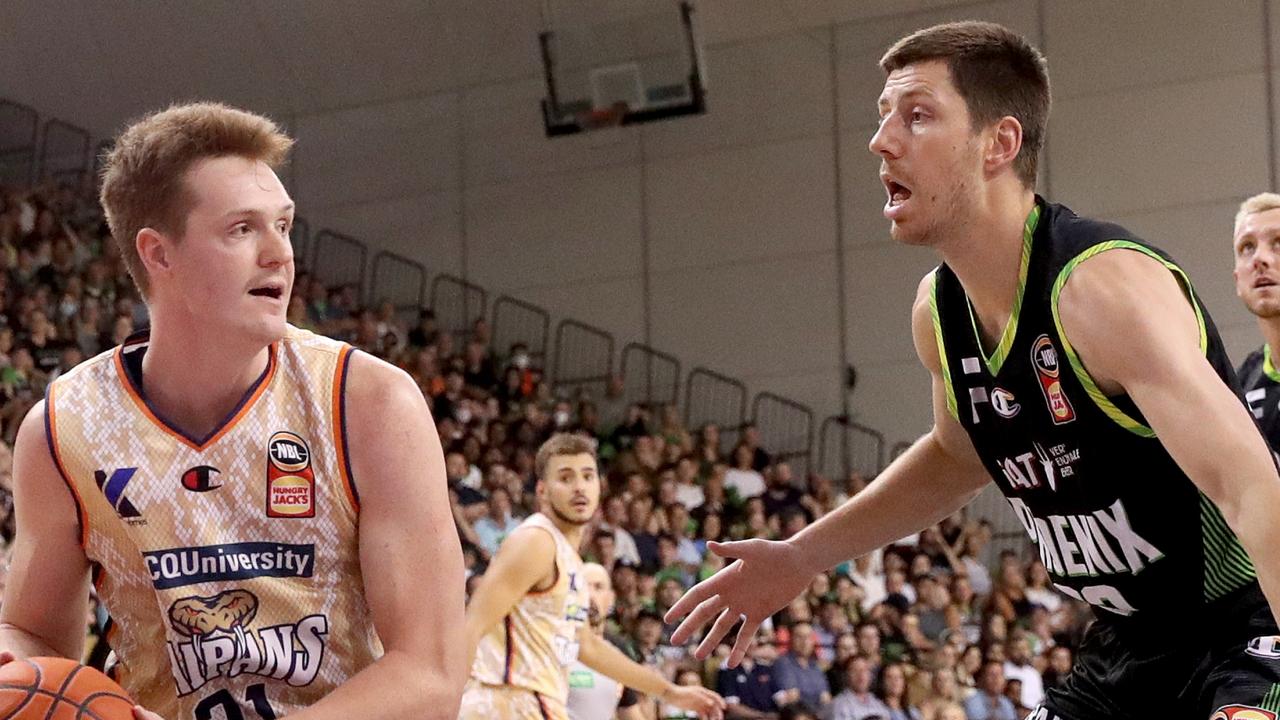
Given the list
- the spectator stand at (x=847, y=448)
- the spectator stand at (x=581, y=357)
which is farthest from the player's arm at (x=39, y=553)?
the spectator stand at (x=581, y=357)

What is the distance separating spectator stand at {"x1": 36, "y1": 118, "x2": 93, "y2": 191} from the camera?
64.7 ft

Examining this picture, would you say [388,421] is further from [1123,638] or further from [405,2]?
[405,2]

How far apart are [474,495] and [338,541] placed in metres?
10.1

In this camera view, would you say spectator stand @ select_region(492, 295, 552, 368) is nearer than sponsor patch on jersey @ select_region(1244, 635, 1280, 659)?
No

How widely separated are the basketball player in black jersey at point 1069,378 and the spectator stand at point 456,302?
16.5m

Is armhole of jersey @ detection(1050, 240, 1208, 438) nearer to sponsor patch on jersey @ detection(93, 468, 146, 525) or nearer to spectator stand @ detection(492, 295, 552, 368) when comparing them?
sponsor patch on jersey @ detection(93, 468, 146, 525)

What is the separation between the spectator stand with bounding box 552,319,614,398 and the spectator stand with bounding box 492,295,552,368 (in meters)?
0.20

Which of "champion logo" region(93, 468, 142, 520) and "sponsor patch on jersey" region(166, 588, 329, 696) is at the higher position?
"champion logo" region(93, 468, 142, 520)

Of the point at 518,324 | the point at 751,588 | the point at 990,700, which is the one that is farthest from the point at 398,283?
the point at 751,588

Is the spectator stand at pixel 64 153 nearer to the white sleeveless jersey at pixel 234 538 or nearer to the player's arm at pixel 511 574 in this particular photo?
the player's arm at pixel 511 574

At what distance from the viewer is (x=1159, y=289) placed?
315 cm

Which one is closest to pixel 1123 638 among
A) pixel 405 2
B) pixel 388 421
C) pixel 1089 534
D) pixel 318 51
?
pixel 1089 534

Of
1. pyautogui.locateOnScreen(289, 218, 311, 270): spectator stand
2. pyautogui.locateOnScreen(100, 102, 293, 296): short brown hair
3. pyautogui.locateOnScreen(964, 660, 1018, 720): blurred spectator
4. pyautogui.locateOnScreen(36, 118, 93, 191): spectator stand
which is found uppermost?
pyautogui.locateOnScreen(36, 118, 93, 191): spectator stand

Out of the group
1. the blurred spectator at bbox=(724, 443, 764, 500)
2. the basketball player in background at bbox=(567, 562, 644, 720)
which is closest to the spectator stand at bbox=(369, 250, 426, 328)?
the blurred spectator at bbox=(724, 443, 764, 500)
